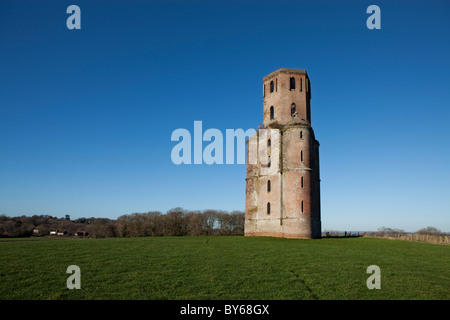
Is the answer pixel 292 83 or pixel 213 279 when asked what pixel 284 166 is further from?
pixel 213 279

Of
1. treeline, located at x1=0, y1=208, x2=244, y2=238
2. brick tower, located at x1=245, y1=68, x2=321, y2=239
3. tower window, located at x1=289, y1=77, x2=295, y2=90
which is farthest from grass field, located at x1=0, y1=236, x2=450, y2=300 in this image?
treeline, located at x1=0, y1=208, x2=244, y2=238

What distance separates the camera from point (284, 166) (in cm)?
3353

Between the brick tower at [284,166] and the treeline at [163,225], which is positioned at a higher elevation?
the brick tower at [284,166]

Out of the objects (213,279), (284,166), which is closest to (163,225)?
(284,166)

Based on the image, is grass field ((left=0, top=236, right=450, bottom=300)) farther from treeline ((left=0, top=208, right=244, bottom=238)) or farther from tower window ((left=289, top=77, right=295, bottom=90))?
treeline ((left=0, top=208, right=244, bottom=238))

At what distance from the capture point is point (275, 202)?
33594 mm

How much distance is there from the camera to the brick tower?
31.7m

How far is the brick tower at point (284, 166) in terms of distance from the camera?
31734mm

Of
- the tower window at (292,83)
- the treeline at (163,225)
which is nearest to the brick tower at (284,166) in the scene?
the tower window at (292,83)

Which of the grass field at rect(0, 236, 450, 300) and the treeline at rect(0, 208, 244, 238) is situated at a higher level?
the grass field at rect(0, 236, 450, 300)

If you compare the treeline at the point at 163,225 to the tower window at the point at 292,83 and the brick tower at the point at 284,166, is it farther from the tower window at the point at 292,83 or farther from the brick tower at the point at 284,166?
the tower window at the point at 292,83

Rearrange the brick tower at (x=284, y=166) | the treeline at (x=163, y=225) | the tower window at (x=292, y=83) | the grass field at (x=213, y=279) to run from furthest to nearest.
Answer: the treeline at (x=163, y=225)
the tower window at (x=292, y=83)
the brick tower at (x=284, y=166)
the grass field at (x=213, y=279)
